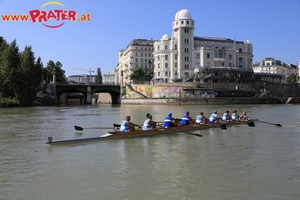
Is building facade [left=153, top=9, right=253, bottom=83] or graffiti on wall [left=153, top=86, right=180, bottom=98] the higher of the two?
building facade [left=153, top=9, right=253, bottom=83]

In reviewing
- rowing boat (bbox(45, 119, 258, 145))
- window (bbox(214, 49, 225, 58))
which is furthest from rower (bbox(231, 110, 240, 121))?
window (bbox(214, 49, 225, 58))

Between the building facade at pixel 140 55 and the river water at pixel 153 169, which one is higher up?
the building facade at pixel 140 55

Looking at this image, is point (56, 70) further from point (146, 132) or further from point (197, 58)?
point (146, 132)

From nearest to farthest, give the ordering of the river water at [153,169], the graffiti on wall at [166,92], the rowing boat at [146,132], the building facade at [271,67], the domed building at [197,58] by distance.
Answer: the river water at [153,169], the rowing boat at [146,132], the graffiti on wall at [166,92], the domed building at [197,58], the building facade at [271,67]

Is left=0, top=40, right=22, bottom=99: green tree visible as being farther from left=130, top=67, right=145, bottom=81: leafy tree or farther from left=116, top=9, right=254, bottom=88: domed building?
left=130, top=67, right=145, bottom=81: leafy tree

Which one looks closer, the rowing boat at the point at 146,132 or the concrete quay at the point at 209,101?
the rowing boat at the point at 146,132

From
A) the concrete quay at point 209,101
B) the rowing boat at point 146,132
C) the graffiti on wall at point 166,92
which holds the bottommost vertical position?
the rowing boat at point 146,132

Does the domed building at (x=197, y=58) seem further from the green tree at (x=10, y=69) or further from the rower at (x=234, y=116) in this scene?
the rower at (x=234, y=116)

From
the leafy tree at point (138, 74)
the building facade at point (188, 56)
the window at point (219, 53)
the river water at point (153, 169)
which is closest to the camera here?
the river water at point (153, 169)

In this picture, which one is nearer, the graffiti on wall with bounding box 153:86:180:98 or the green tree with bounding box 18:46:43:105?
the green tree with bounding box 18:46:43:105

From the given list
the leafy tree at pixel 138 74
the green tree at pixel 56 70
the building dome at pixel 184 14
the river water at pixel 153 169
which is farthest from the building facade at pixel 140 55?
the river water at pixel 153 169

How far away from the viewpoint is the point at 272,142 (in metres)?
19.2

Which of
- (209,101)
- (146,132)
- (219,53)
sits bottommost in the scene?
(146,132)

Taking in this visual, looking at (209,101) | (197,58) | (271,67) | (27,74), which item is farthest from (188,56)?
(271,67)
